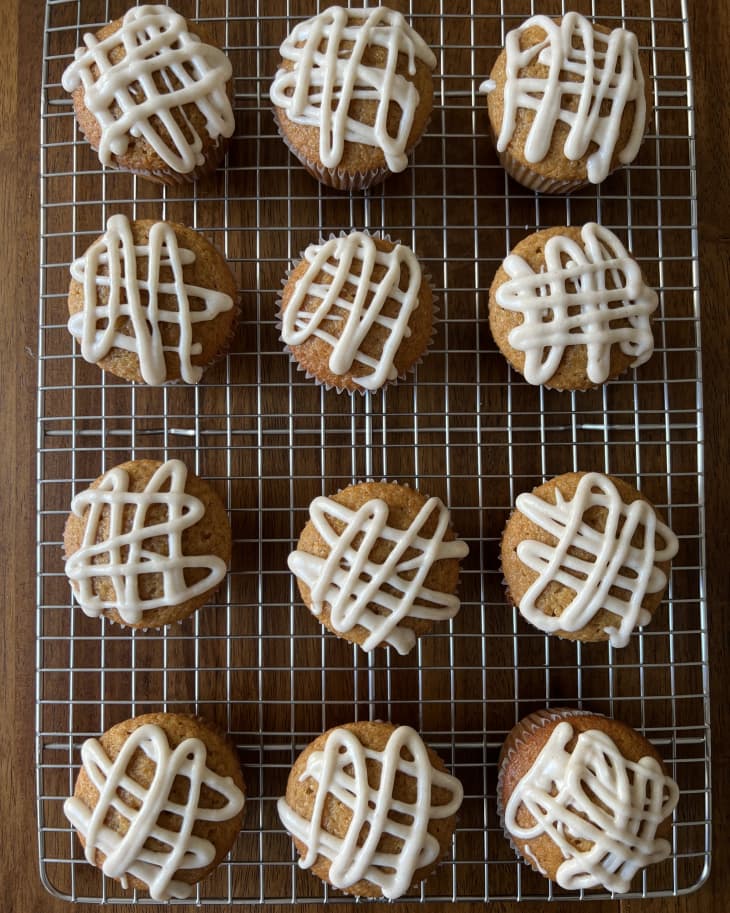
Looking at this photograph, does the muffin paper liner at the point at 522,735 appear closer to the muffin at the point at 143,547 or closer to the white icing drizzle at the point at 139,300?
the muffin at the point at 143,547

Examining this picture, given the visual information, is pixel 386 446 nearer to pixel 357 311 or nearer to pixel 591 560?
pixel 357 311

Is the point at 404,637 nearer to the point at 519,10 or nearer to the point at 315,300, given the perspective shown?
the point at 315,300

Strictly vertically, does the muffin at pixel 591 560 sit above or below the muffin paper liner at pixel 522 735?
above

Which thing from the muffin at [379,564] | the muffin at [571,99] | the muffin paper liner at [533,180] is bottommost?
the muffin at [379,564]

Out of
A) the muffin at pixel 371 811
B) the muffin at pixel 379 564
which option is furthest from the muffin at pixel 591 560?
the muffin at pixel 371 811

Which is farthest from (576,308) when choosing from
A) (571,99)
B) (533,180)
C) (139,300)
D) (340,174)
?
(139,300)

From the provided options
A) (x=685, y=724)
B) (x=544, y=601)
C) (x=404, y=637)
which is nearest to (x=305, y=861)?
(x=404, y=637)

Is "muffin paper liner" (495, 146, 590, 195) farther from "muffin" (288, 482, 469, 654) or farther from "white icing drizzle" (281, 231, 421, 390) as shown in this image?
"muffin" (288, 482, 469, 654)
